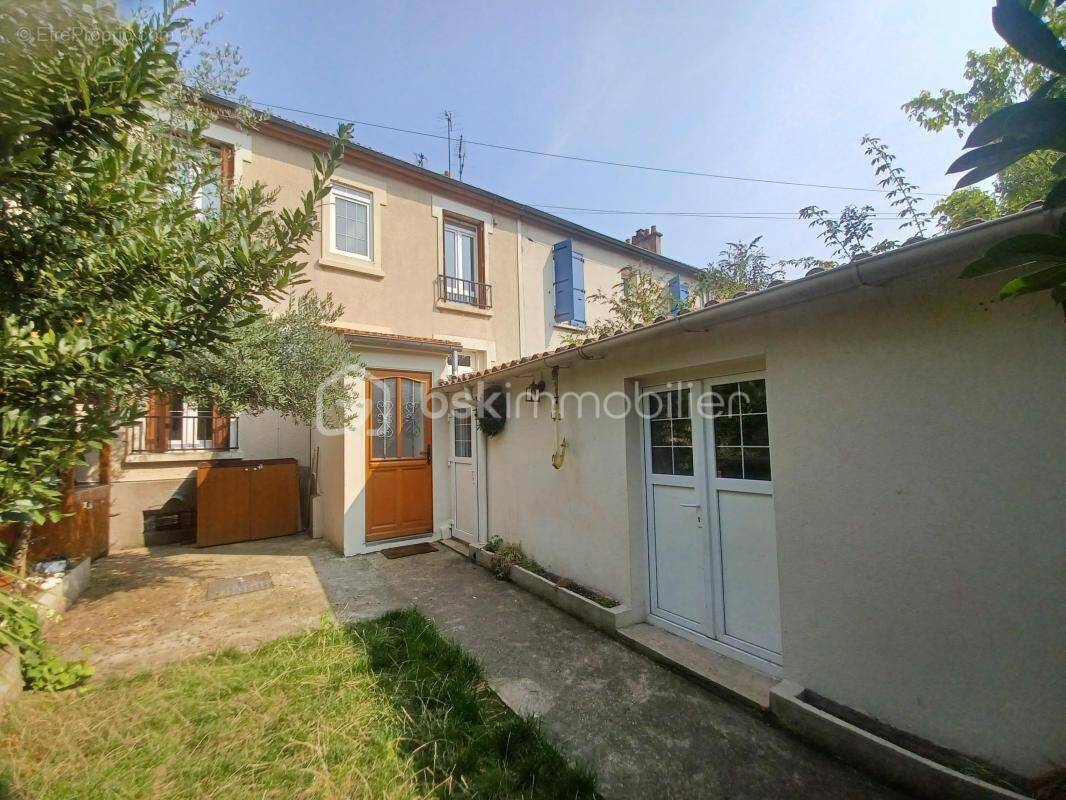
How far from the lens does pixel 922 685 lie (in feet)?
8.13

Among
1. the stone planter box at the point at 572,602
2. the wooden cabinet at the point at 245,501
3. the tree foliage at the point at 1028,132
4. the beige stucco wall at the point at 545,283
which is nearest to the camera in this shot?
the tree foliage at the point at 1028,132

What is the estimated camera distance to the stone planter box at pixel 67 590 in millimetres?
4605

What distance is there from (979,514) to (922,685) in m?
1.05

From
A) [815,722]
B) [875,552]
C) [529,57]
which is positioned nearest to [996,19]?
[875,552]

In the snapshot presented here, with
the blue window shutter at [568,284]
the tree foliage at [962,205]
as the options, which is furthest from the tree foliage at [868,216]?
the blue window shutter at [568,284]

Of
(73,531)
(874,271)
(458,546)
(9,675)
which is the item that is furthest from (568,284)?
(9,675)

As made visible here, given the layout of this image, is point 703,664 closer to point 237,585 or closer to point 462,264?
point 237,585

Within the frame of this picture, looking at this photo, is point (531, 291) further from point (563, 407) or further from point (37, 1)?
point (37, 1)

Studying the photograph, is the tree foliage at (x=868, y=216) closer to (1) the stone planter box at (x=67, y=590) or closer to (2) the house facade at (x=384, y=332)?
(2) the house facade at (x=384, y=332)

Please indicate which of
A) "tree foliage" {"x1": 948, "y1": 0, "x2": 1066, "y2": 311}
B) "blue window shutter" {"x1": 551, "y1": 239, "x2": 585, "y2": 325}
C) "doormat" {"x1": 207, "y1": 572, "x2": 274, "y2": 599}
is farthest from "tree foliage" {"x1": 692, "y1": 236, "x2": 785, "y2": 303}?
"doormat" {"x1": 207, "y1": 572, "x2": 274, "y2": 599}

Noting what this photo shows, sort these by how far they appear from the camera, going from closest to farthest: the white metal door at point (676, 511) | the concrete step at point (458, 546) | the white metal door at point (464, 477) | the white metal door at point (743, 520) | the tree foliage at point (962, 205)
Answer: the white metal door at point (743, 520) → the white metal door at point (676, 511) → the tree foliage at point (962, 205) → the concrete step at point (458, 546) → the white metal door at point (464, 477)

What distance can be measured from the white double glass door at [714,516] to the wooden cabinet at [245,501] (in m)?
7.29

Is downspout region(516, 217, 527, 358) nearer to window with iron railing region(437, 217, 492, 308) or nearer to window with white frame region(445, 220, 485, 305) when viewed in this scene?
window with iron railing region(437, 217, 492, 308)

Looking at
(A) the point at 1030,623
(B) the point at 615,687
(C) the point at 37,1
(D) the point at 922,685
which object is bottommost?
(B) the point at 615,687
